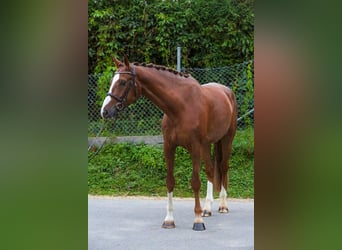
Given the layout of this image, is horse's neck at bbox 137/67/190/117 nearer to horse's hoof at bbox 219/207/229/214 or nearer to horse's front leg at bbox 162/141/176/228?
horse's front leg at bbox 162/141/176/228

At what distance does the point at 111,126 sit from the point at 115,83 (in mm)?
2936

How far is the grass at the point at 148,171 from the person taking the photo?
216 inches

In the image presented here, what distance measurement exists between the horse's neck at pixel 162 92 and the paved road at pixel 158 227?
981 mm

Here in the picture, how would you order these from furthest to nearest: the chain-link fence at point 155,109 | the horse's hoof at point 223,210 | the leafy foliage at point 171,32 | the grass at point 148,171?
the leafy foliage at point 171,32, the chain-link fence at point 155,109, the grass at point 148,171, the horse's hoof at point 223,210

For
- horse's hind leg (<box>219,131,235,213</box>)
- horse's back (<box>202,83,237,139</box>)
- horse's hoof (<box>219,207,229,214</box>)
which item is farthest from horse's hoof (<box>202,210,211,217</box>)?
horse's back (<box>202,83,237,139</box>)

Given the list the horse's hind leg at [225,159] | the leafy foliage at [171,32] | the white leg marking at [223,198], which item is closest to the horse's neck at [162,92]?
the horse's hind leg at [225,159]

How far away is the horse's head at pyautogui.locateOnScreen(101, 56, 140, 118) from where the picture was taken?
338cm

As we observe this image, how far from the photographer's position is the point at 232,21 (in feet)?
22.1

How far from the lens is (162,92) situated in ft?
11.7

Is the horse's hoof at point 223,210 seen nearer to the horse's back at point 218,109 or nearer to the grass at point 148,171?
the horse's back at point 218,109
